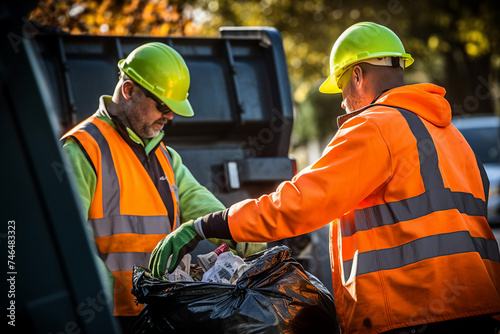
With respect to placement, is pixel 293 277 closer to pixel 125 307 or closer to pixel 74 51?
pixel 125 307

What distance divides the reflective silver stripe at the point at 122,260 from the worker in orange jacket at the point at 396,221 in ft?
1.89

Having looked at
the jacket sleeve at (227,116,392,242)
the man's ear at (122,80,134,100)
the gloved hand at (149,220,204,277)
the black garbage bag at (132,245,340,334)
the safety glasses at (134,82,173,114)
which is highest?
the man's ear at (122,80,134,100)

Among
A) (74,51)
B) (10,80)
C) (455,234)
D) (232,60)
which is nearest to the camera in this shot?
(10,80)

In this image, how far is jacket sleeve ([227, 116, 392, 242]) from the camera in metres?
2.05

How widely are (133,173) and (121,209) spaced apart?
7.8 inches

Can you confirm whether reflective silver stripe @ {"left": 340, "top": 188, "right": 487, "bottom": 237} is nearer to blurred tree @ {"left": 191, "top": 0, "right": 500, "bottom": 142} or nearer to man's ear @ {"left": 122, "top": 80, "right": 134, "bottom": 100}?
man's ear @ {"left": 122, "top": 80, "right": 134, "bottom": 100}

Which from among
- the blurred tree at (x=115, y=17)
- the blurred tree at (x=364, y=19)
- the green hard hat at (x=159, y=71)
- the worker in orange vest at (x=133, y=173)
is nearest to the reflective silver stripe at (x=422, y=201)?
the worker in orange vest at (x=133, y=173)

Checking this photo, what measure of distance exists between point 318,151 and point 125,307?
75.9 feet

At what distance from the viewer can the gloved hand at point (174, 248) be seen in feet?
7.54

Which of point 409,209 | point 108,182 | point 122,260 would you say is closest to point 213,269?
point 122,260

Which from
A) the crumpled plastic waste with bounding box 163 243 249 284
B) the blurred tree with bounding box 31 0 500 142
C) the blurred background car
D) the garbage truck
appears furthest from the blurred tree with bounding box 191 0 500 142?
the crumpled plastic waste with bounding box 163 243 249 284

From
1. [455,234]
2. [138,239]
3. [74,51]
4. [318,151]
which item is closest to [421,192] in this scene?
[455,234]

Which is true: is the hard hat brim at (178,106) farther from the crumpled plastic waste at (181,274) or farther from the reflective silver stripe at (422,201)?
the reflective silver stripe at (422,201)

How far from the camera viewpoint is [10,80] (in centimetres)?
122
